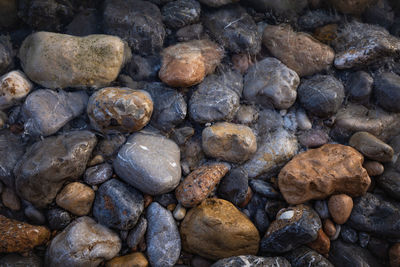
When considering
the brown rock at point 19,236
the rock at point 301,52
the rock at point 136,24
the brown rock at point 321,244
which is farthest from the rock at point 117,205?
the rock at point 301,52

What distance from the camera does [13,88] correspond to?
3232 millimetres

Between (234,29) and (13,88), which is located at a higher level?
(234,29)

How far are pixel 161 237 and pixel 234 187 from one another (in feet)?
2.85

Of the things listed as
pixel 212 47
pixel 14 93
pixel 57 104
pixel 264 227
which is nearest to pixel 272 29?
pixel 212 47

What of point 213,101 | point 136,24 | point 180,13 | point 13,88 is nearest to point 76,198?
point 13,88

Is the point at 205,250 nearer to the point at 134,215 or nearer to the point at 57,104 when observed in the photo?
the point at 134,215

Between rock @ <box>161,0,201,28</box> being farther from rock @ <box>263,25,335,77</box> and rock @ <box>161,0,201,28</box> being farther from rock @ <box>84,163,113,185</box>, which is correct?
rock @ <box>84,163,113,185</box>

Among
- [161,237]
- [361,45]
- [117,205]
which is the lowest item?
[161,237]

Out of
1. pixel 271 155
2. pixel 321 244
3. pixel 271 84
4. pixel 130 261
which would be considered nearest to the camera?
pixel 130 261

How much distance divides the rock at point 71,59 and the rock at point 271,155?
1774mm

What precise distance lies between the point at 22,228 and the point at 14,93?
137 cm

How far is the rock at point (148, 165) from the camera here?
2949 millimetres

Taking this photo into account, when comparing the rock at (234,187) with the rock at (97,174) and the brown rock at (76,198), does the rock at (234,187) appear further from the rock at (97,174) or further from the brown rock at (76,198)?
the brown rock at (76,198)

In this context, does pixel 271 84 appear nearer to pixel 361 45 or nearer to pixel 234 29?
pixel 234 29
